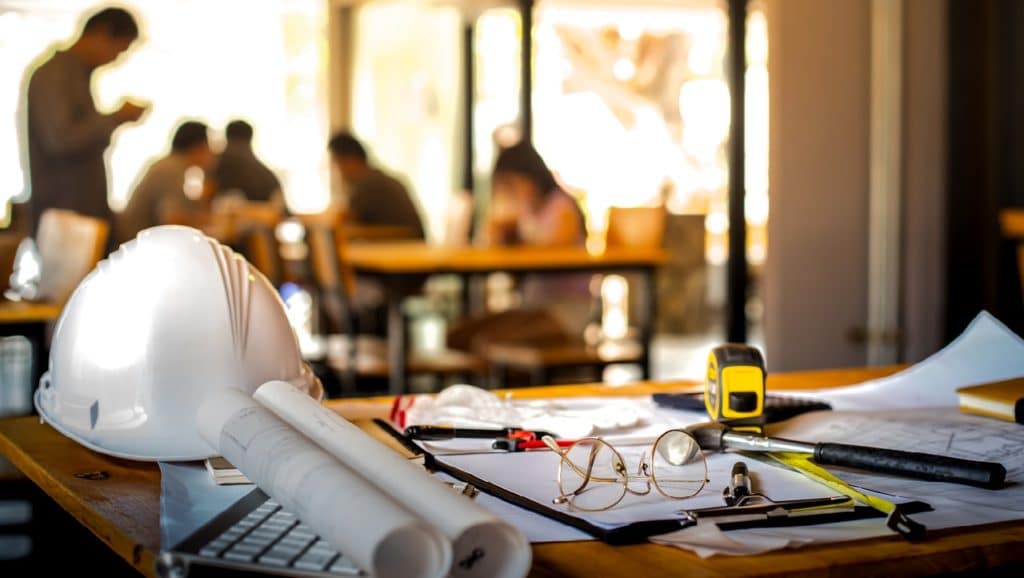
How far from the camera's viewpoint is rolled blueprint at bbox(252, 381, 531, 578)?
30.2 inches

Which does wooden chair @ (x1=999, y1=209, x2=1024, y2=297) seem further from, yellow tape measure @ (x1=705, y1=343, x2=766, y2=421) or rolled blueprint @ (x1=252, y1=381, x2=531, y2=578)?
rolled blueprint @ (x1=252, y1=381, x2=531, y2=578)

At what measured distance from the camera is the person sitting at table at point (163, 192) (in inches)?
238

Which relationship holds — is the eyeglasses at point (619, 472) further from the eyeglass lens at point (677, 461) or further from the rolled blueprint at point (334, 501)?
the rolled blueprint at point (334, 501)

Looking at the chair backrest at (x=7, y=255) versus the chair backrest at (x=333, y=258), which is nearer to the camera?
the chair backrest at (x=7, y=255)

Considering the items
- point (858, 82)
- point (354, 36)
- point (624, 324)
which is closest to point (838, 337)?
point (858, 82)

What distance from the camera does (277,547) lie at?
2.70ft

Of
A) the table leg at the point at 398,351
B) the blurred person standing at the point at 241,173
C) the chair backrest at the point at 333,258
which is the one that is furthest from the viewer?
the blurred person standing at the point at 241,173

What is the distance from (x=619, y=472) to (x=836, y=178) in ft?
13.9

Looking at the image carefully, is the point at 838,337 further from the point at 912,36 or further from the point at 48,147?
the point at 48,147

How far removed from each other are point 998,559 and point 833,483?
0.15 metres

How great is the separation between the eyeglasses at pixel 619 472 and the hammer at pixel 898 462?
1.9 inches

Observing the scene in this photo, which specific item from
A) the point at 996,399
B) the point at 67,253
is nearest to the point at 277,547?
the point at 996,399

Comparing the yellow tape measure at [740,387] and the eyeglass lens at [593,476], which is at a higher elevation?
the yellow tape measure at [740,387]

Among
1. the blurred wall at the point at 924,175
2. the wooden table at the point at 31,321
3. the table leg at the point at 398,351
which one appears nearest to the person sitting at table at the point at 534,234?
the table leg at the point at 398,351
